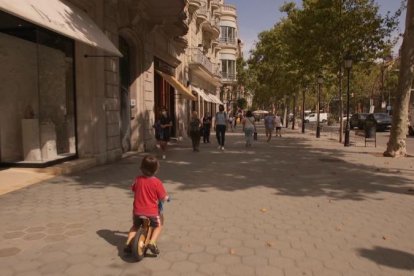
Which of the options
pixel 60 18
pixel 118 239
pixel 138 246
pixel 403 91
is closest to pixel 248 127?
pixel 403 91

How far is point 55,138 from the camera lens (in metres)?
10.3

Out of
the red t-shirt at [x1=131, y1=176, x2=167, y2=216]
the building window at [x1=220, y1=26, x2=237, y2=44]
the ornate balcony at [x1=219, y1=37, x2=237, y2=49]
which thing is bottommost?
the red t-shirt at [x1=131, y1=176, x2=167, y2=216]

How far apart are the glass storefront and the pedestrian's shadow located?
16.6 ft

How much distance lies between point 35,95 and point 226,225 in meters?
6.99

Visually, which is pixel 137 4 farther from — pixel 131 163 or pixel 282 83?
pixel 282 83

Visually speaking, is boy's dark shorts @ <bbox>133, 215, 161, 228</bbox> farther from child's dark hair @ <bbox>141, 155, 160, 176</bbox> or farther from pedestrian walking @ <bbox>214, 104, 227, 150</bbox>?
pedestrian walking @ <bbox>214, 104, 227, 150</bbox>

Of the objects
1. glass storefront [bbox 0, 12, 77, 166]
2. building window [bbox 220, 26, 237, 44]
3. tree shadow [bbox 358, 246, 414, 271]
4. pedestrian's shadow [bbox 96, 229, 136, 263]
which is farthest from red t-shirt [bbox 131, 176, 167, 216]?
building window [bbox 220, 26, 237, 44]

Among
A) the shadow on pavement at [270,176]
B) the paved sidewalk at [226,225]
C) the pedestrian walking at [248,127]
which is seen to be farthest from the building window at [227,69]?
the paved sidewalk at [226,225]

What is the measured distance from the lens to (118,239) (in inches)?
193

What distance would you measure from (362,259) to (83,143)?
8.46m

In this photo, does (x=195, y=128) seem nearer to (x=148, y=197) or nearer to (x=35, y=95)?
(x=35, y=95)

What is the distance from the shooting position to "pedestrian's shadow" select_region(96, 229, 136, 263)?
14.2 ft

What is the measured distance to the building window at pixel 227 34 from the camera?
4766cm

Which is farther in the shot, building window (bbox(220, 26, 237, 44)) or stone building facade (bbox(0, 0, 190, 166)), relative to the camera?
building window (bbox(220, 26, 237, 44))
